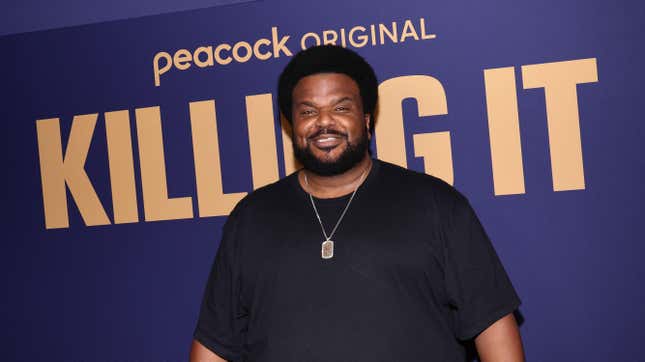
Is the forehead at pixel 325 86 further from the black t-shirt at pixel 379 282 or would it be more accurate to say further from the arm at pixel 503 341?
the arm at pixel 503 341

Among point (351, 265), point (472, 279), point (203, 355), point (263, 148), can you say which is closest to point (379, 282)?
point (351, 265)

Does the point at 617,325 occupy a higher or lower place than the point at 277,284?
lower

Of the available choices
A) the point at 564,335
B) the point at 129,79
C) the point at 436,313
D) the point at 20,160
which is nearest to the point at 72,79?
the point at 129,79

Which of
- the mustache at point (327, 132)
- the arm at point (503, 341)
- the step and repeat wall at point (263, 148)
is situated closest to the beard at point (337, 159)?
the mustache at point (327, 132)

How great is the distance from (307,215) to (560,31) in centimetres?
101

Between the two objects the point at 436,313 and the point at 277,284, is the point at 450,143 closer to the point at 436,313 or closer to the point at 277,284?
the point at 436,313

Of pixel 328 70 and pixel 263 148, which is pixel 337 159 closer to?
pixel 328 70

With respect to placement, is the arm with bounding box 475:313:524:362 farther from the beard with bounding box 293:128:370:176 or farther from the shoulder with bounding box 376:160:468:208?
the beard with bounding box 293:128:370:176

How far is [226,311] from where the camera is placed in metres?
1.76

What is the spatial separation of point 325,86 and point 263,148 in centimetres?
56

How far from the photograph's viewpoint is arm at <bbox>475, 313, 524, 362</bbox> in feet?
5.32

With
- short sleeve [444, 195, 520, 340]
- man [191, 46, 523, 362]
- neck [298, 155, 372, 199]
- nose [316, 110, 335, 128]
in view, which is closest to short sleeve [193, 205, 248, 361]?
man [191, 46, 523, 362]

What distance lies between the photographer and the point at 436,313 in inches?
64.1

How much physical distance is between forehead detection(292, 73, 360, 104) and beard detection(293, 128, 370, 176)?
107 mm
